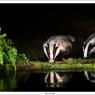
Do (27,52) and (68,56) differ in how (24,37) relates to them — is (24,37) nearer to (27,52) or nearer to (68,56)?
(27,52)

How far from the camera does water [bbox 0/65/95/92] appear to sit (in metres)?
2.45

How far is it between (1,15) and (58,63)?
48 centimetres

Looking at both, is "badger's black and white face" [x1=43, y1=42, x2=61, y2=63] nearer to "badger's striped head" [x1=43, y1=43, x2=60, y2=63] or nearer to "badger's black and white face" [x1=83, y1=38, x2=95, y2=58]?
"badger's striped head" [x1=43, y1=43, x2=60, y2=63]

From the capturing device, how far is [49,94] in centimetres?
241

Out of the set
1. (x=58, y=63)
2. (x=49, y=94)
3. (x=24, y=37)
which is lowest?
(x=49, y=94)

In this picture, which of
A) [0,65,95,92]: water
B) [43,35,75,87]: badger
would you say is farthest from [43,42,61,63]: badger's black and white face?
[0,65,95,92]: water

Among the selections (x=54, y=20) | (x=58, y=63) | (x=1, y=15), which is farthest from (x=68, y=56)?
(x=1, y=15)

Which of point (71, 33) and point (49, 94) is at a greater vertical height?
point (71, 33)

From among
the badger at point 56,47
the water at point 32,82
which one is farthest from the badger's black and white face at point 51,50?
the water at point 32,82

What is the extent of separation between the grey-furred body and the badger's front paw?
0.30ft

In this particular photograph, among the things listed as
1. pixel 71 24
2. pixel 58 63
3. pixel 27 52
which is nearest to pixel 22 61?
pixel 27 52

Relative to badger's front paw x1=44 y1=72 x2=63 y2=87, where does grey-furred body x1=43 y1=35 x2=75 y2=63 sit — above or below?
above

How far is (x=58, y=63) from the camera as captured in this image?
253 cm

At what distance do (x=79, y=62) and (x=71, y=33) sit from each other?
195mm
